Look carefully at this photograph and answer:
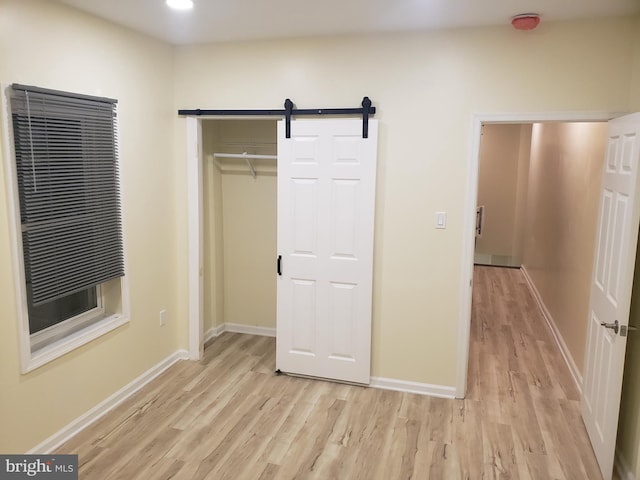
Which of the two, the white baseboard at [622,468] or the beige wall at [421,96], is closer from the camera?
the white baseboard at [622,468]

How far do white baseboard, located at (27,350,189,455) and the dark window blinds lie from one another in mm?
842

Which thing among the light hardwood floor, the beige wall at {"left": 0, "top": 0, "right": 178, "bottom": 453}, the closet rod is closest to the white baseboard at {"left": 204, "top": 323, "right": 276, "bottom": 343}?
the light hardwood floor

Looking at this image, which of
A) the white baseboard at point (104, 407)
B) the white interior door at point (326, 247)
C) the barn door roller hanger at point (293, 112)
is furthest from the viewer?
the white interior door at point (326, 247)

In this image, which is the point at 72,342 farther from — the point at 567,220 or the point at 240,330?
the point at 567,220

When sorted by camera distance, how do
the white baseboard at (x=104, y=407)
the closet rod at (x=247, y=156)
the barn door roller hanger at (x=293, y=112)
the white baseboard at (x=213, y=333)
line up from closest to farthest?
the white baseboard at (x=104, y=407) → the barn door roller hanger at (x=293, y=112) → the closet rod at (x=247, y=156) → the white baseboard at (x=213, y=333)

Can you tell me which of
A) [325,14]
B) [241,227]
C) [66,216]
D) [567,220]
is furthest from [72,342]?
[567,220]

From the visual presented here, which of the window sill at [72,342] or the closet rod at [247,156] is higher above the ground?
the closet rod at [247,156]

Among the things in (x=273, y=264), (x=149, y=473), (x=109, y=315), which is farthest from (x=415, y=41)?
(x=149, y=473)

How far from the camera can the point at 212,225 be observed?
4613 mm

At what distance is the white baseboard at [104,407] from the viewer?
2.88 metres

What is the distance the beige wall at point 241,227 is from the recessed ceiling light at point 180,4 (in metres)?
1.55

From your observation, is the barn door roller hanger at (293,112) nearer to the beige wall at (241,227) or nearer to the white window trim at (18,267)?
the beige wall at (241,227)

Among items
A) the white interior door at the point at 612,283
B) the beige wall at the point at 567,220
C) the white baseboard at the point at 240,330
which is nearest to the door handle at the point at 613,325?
the white interior door at the point at 612,283

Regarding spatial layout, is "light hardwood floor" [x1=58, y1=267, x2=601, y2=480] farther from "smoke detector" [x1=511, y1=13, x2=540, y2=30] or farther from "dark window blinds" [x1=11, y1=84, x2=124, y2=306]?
"smoke detector" [x1=511, y1=13, x2=540, y2=30]
